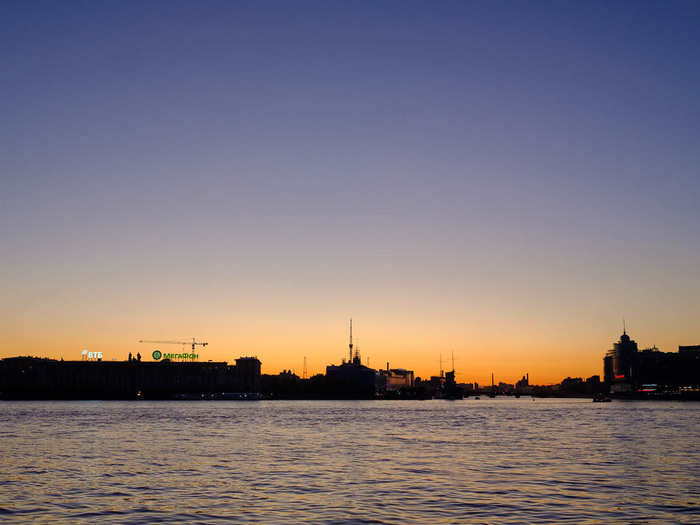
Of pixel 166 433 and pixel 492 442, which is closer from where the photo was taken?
pixel 492 442

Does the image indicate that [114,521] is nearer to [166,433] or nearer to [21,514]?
[21,514]

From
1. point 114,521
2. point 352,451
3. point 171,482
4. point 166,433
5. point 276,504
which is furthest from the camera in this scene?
point 166,433

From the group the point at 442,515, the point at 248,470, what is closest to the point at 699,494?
the point at 442,515

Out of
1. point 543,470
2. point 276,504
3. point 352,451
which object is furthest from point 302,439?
point 276,504

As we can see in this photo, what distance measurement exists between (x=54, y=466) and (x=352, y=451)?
27.4 meters

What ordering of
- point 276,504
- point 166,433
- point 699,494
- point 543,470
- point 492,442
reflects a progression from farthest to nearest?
point 166,433
point 492,442
point 543,470
point 699,494
point 276,504

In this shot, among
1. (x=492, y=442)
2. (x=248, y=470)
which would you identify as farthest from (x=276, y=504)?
(x=492, y=442)

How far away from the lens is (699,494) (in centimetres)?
4003

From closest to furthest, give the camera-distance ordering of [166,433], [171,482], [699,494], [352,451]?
[699,494]
[171,482]
[352,451]
[166,433]

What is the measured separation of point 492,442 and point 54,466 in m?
48.4

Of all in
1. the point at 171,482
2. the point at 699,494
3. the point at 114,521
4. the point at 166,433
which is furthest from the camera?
the point at 166,433

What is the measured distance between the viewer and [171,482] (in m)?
45.0

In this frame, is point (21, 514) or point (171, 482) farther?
point (171, 482)

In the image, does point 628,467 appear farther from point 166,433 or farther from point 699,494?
point 166,433
